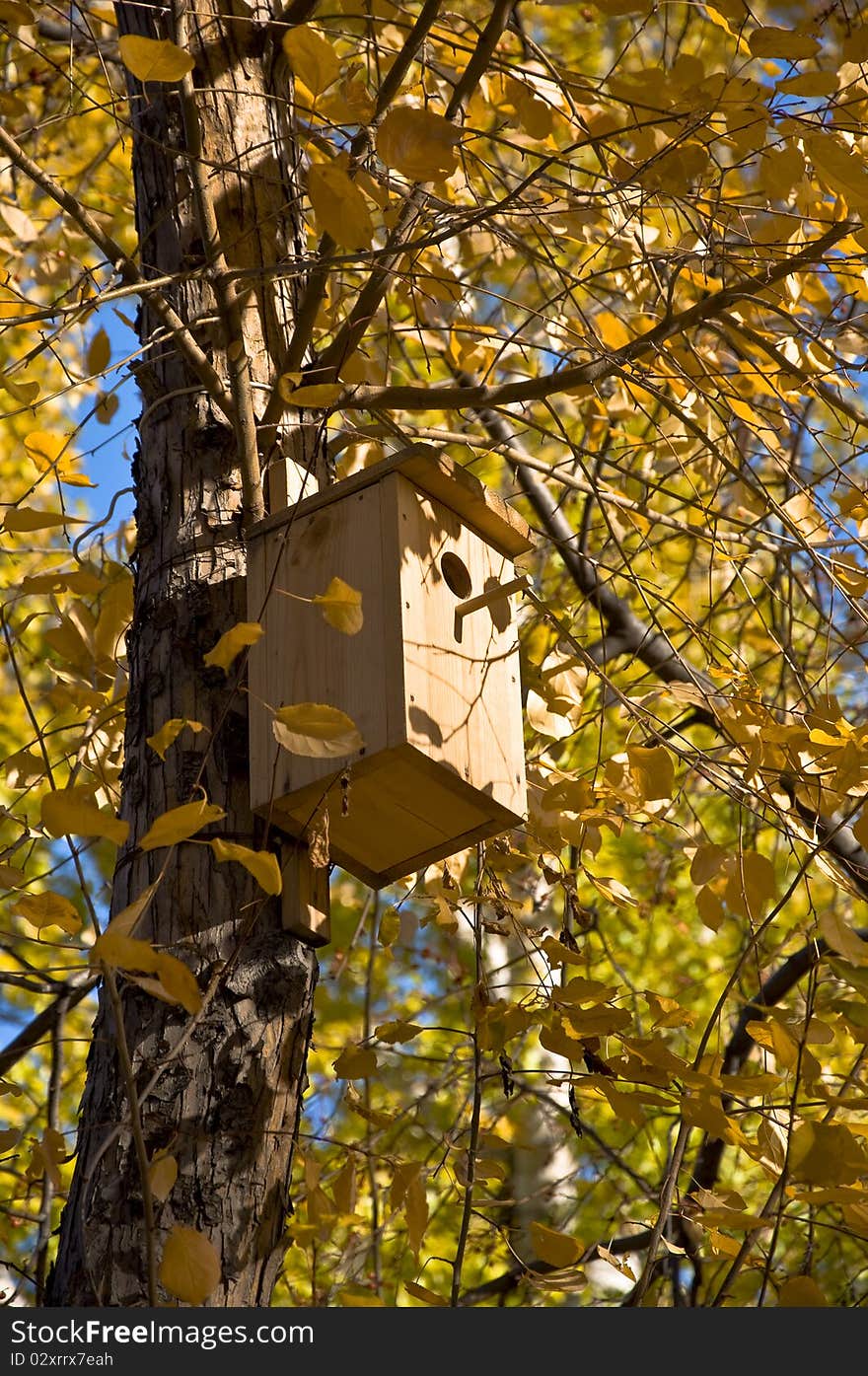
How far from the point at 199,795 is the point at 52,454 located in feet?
1.66

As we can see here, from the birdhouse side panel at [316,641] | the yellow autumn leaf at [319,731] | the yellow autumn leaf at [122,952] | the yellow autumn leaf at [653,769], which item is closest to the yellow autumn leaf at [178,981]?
the yellow autumn leaf at [122,952]

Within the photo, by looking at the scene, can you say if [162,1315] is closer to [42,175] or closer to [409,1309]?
→ [409,1309]

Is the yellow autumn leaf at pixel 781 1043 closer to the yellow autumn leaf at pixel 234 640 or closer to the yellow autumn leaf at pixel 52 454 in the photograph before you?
the yellow autumn leaf at pixel 234 640

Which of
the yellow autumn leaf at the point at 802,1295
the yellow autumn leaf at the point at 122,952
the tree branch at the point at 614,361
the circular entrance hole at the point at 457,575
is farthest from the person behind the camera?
the circular entrance hole at the point at 457,575

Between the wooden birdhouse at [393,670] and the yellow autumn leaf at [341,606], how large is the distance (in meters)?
0.32

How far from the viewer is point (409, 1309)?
161 cm

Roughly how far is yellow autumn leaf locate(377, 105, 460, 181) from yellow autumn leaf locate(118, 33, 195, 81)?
0.79 ft

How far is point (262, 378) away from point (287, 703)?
556 millimetres

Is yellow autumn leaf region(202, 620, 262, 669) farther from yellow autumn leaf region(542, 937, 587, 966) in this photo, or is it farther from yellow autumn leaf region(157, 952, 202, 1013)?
yellow autumn leaf region(542, 937, 587, 966)

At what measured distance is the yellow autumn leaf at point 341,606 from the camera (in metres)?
1.47

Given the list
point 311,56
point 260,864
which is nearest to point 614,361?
point 311,56

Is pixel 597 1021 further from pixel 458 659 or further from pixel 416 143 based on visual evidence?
pixel 416 143

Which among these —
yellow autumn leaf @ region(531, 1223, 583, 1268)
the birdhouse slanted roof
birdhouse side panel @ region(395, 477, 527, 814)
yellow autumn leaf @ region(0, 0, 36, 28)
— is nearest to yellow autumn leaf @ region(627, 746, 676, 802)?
birdhouse side panel @ region(395, 477, 527, 814)

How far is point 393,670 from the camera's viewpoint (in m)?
1.85
